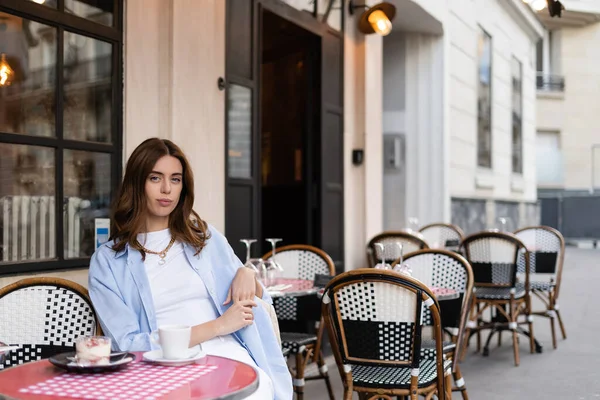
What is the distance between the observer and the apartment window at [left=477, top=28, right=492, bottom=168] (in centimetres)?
1082

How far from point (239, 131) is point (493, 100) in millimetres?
7467

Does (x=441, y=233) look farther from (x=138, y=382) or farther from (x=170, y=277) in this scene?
(x=138, y=382)

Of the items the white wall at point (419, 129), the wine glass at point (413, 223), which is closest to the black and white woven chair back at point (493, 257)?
the wine glass at point (413, 223)

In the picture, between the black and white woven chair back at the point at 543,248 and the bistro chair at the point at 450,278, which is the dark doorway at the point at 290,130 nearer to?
the black and white woven chair back at the point at 543,248

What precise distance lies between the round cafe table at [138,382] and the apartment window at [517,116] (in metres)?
11.9

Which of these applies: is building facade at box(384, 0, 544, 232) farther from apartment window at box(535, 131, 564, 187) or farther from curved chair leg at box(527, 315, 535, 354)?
apartment window at box(535, 131, 564, 187)


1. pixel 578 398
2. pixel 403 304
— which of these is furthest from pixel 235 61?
pixel 578 398

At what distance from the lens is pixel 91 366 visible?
170 cm

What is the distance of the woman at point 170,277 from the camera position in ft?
7.09

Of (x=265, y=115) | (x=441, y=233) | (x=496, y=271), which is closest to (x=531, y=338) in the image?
(x=496, y=271)

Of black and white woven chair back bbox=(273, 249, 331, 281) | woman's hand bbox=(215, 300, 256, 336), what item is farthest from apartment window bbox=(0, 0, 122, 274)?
woman's hand bbox=(215, 300, 256, 336)

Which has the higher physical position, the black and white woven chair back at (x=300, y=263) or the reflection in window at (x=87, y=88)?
the reflection in window at (x=87, y=88)

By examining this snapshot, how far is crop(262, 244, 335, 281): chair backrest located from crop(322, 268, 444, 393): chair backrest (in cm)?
143

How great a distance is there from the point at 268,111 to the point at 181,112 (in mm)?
2593
